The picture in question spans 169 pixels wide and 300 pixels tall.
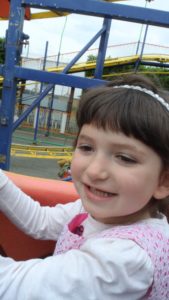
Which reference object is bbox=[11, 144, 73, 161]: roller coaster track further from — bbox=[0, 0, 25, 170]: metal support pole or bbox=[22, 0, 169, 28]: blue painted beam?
bbox=[22, 0, 169, 28]: blue painted beam

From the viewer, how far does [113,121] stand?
0.62 m

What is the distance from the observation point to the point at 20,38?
1699mm

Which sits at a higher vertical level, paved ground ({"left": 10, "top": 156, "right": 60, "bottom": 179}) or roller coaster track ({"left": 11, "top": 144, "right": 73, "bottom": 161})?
roller coaster track ({"left": 11, "top": 144, "right": 73, "bottom": 161})

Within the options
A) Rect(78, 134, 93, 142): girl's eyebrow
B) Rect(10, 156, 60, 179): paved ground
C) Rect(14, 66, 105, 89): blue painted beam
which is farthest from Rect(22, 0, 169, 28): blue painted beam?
Rect(10, 156, 60, 179): paved ground

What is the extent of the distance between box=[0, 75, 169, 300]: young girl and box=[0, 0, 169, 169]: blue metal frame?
93 centimetres

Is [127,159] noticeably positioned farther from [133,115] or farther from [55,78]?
[55,78]

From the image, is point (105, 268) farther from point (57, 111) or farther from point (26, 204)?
point (57, 111)

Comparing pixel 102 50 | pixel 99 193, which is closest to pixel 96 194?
pixel 99 193

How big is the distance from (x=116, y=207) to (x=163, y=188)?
0.10m

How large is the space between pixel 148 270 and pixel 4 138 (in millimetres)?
1232

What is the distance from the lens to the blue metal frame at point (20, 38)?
5.12ft

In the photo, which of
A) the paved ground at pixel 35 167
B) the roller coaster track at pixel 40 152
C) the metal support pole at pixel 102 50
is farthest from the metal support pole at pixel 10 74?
the roller coaster track at pixel 40 152

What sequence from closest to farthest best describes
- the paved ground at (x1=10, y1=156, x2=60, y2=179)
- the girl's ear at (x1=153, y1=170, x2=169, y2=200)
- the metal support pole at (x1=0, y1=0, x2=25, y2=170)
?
1. the girl's ear at (x1=153, y1=170, x2=169, y2=200)
2. the metal support pole at (x1=0, y1=0, x2=25, y2=170)
3. the paved ground at (x1=10, y1=156, x2=60, y2=179)

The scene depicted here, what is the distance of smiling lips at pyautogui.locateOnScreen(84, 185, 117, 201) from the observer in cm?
62
